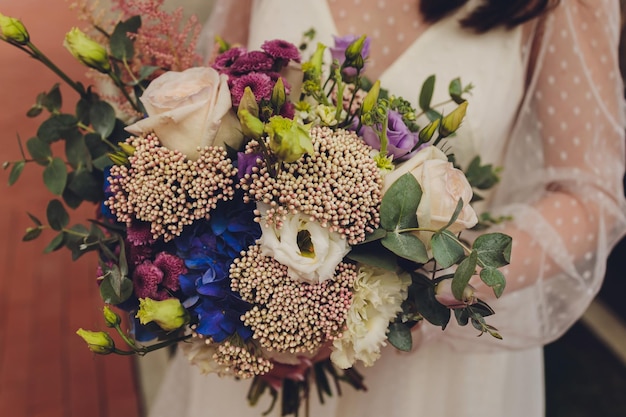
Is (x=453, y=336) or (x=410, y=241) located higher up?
(x=410, y=241)

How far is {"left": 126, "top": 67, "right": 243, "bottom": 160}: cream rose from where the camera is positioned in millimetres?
532

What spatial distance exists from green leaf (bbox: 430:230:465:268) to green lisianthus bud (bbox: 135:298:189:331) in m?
0.28

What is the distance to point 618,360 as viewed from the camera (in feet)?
6.89

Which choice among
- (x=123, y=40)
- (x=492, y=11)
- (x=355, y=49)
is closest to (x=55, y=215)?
(x=123, y=40)

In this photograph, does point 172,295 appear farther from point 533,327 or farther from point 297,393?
point 533,327

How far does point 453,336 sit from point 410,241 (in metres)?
0.43

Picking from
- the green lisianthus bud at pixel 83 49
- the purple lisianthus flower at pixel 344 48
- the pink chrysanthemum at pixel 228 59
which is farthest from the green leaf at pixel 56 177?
the purple lisianthus flower at pixel 344 48

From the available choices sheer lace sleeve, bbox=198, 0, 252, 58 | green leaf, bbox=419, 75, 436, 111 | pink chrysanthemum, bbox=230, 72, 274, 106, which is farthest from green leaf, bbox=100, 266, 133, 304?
sheer lace sleeve, bbox=198, 0, 252, 58

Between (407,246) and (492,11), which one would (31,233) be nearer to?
(407,246)

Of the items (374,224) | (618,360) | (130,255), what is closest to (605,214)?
(374,224)

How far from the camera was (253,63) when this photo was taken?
1.94 feet

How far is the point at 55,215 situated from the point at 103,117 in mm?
162

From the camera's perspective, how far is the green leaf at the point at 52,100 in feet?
2.30

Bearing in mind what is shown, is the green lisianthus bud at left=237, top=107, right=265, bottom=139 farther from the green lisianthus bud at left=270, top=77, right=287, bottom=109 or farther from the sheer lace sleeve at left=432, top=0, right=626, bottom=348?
the sheer lace sleeve at left=432, top=0, right=626, bottom=348
